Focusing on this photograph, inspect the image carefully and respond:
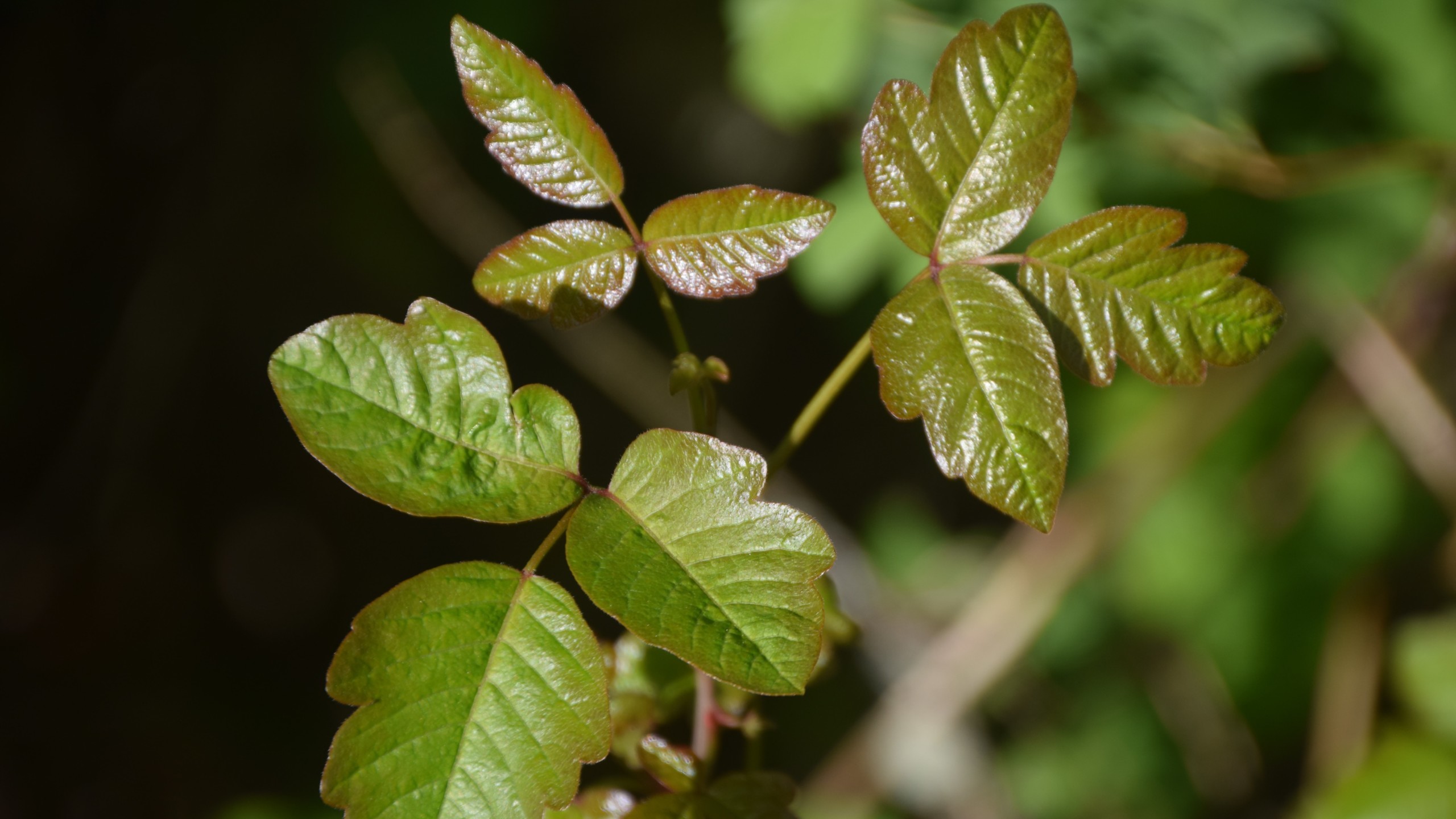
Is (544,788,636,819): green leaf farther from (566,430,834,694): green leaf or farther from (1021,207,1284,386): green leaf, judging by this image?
(1021,207,1284,386): green leaf

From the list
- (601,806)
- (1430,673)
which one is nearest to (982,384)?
(601,806)

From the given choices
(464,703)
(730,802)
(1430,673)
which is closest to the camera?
(464,703)

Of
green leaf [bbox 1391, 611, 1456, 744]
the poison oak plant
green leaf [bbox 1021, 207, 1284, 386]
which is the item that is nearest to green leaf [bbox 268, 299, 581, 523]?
the poison oak plant

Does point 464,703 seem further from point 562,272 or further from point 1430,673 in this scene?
point 1430,673

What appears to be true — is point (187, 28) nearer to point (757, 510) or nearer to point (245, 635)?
point (245, 635)

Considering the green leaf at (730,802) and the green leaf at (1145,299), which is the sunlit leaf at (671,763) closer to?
the green leaf at (730,802)

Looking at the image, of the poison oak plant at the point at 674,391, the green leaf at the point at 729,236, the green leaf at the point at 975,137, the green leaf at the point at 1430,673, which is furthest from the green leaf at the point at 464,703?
the green leaf at the point at 1430,673
